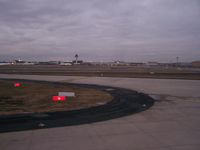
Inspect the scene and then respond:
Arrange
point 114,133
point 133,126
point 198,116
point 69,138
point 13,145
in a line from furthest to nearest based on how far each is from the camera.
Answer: point 198,116, point 133,126, point 114,133, point 69,138, point 13,145

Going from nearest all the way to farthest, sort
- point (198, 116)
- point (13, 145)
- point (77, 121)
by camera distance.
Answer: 1. point (13, 145)
2. point (77, 121)
3. point (198, 116)

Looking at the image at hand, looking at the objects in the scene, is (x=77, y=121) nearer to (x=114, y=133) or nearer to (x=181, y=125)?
(x=114, y=133)

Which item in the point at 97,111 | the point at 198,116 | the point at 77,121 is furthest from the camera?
the point at 97,111

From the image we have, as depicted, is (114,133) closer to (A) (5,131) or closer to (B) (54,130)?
(B) (54,130)

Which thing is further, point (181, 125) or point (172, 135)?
point (181, 125)

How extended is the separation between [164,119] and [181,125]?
121 centimetres

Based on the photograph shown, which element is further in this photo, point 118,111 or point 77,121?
point 118,111

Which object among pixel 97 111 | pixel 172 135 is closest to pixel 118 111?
pixel 97 111

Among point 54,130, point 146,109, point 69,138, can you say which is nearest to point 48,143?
point 69,138

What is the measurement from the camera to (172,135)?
29.5ft

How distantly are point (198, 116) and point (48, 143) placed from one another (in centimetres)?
810

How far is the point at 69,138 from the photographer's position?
861cm

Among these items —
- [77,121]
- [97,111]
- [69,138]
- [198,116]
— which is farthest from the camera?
[97,111]

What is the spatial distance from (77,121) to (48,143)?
3.14 meters
